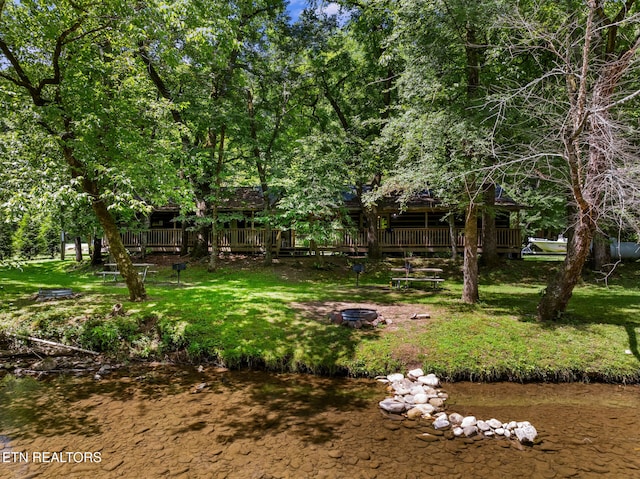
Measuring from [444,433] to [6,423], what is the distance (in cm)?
629

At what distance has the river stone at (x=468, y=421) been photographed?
17.1 feet

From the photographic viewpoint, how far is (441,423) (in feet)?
17.4

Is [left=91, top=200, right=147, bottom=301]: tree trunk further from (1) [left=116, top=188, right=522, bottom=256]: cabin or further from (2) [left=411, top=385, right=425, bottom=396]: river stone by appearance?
(1) [left=116, top=188, right=522, bottom=256]: cabin

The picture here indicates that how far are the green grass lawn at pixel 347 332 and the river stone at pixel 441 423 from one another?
5.03ft

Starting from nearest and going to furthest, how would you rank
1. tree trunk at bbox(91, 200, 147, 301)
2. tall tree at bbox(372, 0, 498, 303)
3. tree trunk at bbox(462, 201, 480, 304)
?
tall tree at bbox(372, 0, 498, 303)
tree trunk at bbox(91, 200, 147, 301)
tree trunk at bbox(462, 201, 480, 304)

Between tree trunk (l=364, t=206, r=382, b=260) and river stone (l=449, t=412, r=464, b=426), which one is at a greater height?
tree trunk (l=364, t=206, r=382, b=260)

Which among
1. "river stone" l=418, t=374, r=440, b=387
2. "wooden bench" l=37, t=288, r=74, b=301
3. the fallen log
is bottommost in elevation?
"river stone" l=418, t=374, r=440, b=387

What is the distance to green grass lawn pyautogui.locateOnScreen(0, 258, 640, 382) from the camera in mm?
6969

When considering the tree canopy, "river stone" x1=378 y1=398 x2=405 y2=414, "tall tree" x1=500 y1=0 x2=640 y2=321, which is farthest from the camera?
the tree canopy

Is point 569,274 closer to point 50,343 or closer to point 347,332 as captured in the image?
point 347,332

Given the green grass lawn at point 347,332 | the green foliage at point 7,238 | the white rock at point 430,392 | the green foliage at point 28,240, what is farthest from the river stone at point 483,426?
the green foliage at point 28,240

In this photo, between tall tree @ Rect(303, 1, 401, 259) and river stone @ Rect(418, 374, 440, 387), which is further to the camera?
tall tree @ Rect(303, 1, 401, 259)

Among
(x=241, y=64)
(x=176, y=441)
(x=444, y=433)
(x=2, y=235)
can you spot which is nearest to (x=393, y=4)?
(x=241, y=64)

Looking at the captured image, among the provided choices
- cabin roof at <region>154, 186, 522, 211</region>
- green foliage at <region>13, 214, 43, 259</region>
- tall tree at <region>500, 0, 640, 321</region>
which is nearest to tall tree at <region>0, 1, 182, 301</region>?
tall tree at <region>500, 0, 640, 321</region>
